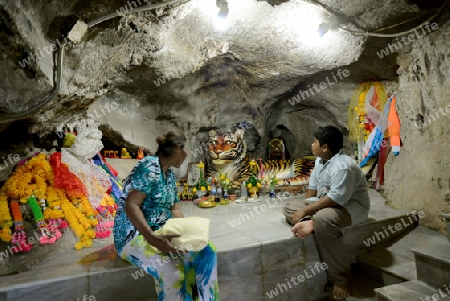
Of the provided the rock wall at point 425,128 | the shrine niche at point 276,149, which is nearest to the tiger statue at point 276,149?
the shrine niche at point 276,149

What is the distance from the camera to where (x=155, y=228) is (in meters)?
2.27

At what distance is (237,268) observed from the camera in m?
2.86

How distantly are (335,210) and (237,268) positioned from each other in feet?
4.40

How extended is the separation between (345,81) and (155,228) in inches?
220

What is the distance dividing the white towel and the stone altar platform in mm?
843

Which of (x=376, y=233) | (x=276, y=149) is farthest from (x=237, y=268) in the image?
(x=276, y=149)

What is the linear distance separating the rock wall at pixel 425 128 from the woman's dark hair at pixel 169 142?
398 centimetres

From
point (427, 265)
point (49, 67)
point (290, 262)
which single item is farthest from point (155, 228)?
point (427, 265)

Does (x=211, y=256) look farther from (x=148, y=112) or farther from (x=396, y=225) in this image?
(x=148, y=112)

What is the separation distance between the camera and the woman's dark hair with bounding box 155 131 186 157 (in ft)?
7.39

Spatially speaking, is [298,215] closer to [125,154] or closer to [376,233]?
[376,233]

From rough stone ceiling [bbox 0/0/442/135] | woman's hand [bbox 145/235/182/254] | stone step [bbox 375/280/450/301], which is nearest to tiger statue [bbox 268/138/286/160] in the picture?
rough stone ceiling [bbox 0/0/442/135]

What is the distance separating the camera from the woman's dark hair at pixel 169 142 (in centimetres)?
225

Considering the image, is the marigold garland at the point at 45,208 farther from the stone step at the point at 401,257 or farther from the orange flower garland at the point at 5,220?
the stone step at the point at 401,257
